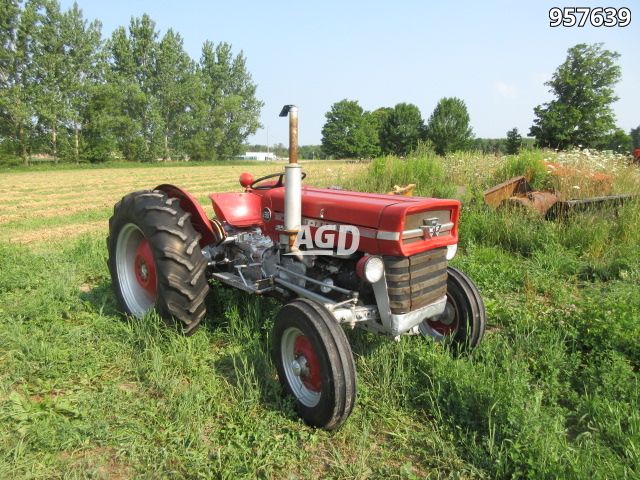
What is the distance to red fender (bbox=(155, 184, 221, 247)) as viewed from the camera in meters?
3.26

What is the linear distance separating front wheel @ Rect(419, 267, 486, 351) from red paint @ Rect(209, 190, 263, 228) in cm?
161

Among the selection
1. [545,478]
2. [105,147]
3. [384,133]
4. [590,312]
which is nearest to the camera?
[545,478]

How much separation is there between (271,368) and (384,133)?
48958 mm

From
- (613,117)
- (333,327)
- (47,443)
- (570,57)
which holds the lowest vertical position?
(47,443)

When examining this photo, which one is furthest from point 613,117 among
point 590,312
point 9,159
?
point 9,159

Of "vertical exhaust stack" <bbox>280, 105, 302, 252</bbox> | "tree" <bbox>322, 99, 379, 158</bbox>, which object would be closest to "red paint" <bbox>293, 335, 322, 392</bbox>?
"vertical exhaust stack" <bbox>280, 105, 302, 252</bbox>

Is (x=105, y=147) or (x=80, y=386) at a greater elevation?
(x=105, y=147)

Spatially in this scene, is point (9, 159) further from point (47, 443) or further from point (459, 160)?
point (47, 443)

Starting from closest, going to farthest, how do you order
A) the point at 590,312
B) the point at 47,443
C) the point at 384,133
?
the point at 47,443 → the point at 590,312 → the point at 384,133

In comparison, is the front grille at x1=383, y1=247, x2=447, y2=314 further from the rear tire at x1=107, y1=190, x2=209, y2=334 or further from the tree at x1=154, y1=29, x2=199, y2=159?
the tree at x1=154, y1=29, x2=199, y2=159

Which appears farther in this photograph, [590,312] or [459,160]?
[459,160]

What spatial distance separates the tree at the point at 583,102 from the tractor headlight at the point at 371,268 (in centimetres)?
3571

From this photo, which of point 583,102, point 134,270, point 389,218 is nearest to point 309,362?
point 389,218

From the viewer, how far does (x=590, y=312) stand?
2.97 meters
